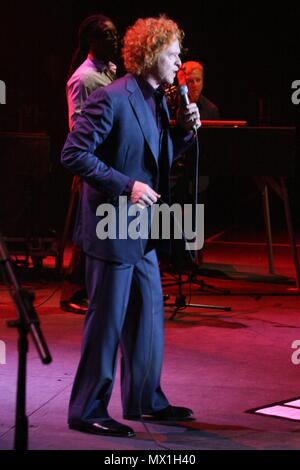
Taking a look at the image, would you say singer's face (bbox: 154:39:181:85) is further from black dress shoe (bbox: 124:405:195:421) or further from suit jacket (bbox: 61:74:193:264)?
black dress shoe (bbox: 124:405:195:421)

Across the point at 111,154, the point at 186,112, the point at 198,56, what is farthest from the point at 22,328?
the point at 198,56

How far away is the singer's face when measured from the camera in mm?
5176

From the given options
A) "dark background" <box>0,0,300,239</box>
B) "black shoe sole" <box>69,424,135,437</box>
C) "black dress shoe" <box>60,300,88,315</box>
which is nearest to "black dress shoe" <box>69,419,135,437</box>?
"black shoe sole" <box>69,424,135,437</box>

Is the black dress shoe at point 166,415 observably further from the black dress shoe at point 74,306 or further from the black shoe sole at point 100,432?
the black dress shoe at point 74,306

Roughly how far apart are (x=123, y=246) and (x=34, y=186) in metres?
5.03

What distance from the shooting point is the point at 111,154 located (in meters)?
5.14

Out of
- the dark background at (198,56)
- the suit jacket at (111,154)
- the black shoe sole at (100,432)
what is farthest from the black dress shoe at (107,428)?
the dark background at (198,56)

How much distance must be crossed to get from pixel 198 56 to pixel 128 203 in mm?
10923

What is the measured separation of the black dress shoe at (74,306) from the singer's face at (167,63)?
3346 mm

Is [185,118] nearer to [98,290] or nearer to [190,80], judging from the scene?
[98,290]

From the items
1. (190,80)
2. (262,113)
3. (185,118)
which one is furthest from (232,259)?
(185,118)

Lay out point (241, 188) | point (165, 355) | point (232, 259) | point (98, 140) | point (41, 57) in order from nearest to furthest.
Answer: point (98, 140), point (165, 355), point (232, 259), point (41, 57), point (241, 188)

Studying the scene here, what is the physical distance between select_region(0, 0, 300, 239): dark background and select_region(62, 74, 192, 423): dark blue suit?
28.8ft

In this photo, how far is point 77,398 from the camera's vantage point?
5152 mm
